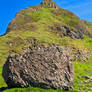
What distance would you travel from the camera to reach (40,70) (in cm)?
1755

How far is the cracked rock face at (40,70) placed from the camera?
17375 millimetres

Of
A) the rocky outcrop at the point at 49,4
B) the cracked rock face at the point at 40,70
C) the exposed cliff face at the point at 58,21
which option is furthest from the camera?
the rocky outcrop at the point at 49,4

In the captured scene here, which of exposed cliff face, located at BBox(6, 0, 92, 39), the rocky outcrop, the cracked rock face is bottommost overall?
the cracked rock face

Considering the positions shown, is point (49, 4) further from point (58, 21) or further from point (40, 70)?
point (40, 70)

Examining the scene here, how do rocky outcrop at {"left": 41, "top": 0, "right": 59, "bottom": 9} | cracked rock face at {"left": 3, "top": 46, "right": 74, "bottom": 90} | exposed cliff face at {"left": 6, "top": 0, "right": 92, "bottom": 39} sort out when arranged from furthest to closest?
rocky outcrop at {"left": 41, "top": 0, "right": 59, "bottom": 9}, exposed cliff face at {"left": 6, "top": 0, "right": 92, "bottom": 39}, cracked rock face at {"left": 3, "top": 46, "right": 74, "bottom": 90}

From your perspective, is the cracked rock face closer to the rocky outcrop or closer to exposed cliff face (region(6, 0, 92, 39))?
exposed cliff face (region(6, 0, 92, 39))

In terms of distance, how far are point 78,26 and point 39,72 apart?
68329mm

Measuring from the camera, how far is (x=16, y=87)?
17.7m

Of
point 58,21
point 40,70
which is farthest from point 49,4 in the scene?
point 40,70

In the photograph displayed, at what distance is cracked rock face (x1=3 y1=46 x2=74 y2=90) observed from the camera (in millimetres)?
17375

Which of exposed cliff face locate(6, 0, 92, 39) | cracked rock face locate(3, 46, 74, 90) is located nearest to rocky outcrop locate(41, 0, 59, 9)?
exposed cliff face locate(6, 0, 92, 39)

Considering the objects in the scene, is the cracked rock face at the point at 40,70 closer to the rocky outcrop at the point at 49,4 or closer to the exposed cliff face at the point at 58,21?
the exposed cliff face at the point at 58,21

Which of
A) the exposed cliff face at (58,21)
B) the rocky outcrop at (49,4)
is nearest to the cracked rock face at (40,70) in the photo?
the exposed cliff face at (58,21)

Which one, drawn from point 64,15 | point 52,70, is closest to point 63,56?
point 52,70
